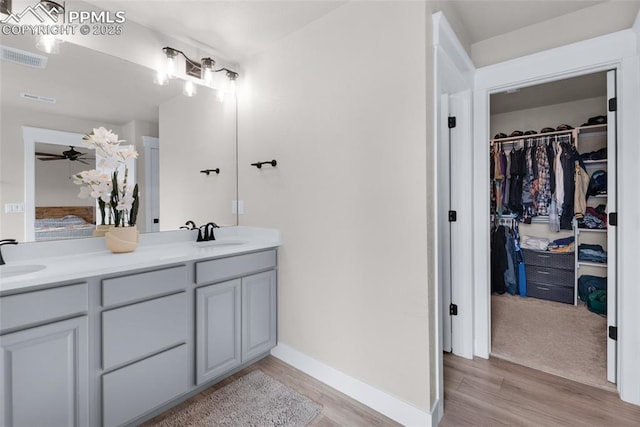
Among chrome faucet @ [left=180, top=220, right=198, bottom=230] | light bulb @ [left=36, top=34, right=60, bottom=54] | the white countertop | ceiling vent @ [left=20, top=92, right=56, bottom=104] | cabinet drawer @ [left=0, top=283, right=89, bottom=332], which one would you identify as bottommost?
cabinet drawer @ [left=0, top=283, right=89, bottom=332]

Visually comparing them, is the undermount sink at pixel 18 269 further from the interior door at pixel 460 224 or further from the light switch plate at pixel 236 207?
the interior door at pixel 460 224

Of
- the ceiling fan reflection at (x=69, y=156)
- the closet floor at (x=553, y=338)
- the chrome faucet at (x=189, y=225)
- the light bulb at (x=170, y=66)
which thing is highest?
the light bulb at (x=170, y=66)

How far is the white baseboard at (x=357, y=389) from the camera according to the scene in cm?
160

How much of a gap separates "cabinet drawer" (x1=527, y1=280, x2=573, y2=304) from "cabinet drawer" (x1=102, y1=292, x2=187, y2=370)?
13.3ft

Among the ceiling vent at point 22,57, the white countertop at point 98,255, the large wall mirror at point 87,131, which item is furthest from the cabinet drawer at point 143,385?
the ceiling vent at point 22,57

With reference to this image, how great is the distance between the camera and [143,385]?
156cm

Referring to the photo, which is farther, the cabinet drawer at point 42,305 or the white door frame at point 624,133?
the white door frame at point 624,133

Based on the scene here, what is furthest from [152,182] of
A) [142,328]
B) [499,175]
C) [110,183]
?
[499,175]

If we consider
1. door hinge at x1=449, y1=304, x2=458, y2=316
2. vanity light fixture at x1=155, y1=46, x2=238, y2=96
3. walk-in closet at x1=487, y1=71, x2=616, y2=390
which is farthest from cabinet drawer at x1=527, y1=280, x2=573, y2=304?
vanity light fixture at x1=155, y1=46, x2=238, y2=96

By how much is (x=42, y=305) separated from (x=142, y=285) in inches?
15.1

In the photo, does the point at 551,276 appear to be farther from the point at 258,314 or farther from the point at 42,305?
the point at 42,305

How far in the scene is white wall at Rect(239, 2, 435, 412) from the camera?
160 cm

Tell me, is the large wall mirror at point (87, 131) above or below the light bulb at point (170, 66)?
below

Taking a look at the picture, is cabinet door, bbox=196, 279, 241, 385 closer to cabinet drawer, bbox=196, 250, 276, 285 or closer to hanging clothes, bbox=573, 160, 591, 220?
cabinet drawer, bbox=196, 250, 276, 285
